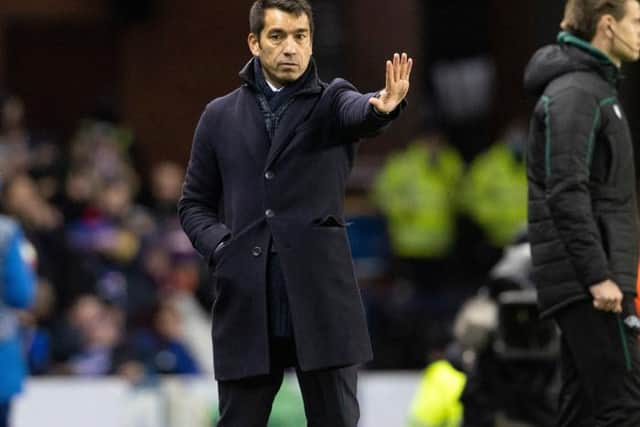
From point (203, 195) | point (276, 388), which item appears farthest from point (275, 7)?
point (276, 388)

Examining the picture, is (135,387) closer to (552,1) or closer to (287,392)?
(287,392)

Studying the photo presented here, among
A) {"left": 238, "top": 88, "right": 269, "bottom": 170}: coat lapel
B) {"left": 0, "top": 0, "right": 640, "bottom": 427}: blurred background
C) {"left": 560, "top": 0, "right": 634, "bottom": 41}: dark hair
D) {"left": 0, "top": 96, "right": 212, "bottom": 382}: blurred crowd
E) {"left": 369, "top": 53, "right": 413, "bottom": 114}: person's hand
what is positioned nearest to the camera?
{"left": 369, "top": 53, "right": 413, "bottom": 114}: person's hand

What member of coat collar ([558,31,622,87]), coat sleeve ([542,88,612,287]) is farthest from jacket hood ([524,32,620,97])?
coat sleeve ([542,88,612,287])

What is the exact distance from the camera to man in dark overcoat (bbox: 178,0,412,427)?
22.5 feet

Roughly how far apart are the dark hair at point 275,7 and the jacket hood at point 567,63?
1234 mm

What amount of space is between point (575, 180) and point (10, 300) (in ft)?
9.17

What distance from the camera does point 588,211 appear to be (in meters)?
7.46

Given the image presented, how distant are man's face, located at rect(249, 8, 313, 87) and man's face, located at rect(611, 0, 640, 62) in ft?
4.48

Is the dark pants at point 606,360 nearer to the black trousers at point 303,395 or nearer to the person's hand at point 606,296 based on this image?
the person's hand at point 606,296

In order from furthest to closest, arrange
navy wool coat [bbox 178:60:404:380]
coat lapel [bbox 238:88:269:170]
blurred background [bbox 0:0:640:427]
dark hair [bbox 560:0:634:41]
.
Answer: blurred background [bbox 0:0:640:427], dark hair [bbox 560:0:634:41], coat lapel [bbox 238:88:269:170], navy wool coat [bbox 178:60:404:380]

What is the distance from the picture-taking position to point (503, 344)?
9.91m

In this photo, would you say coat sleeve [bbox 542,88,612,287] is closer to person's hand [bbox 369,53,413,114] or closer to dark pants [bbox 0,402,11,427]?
person's hand [bbox 369,53,413,114]

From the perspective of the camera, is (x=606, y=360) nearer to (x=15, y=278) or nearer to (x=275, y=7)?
(x=275, y=7)

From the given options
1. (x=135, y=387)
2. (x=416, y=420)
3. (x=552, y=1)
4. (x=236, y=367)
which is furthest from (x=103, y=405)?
(x=236, y=367)
